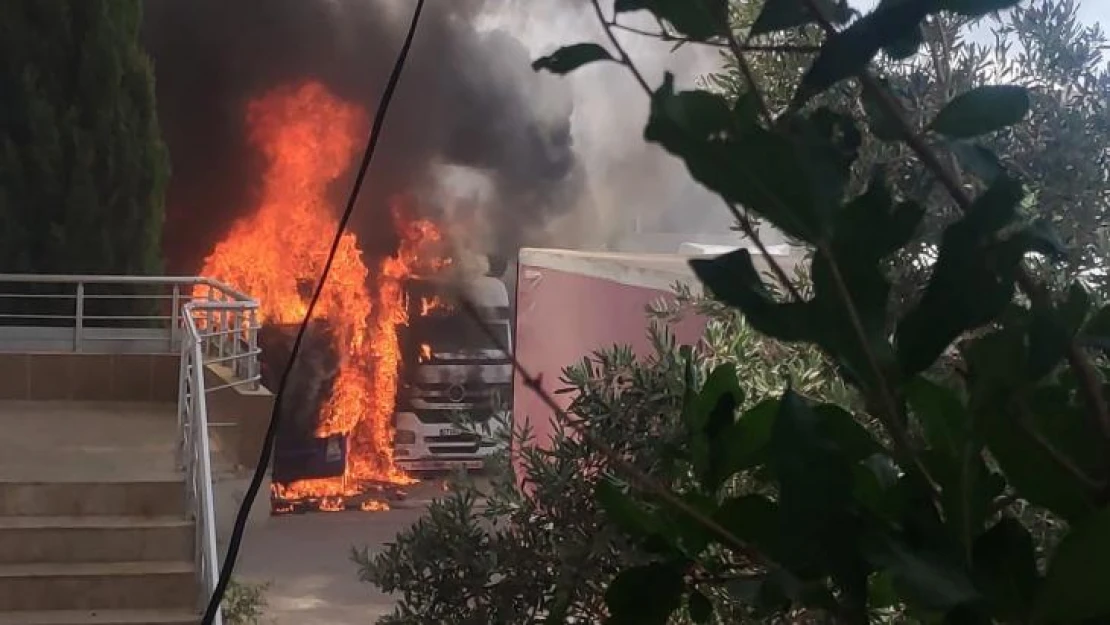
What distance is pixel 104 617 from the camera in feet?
6.73

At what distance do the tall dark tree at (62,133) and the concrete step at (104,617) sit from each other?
1174 millimetres

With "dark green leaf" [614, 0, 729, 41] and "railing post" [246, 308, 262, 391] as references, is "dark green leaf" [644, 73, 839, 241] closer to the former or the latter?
"dark green leaf" [614, 0, 729, 41]

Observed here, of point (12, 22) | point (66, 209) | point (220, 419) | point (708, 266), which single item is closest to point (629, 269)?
point (220, 419)

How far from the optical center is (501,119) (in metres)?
3.46

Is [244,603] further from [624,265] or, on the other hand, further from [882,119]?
[882,119]

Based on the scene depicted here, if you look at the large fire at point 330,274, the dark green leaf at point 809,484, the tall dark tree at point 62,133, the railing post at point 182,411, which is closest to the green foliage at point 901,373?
the dark green leaf at point 809,484

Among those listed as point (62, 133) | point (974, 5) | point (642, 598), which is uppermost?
point (62, 133)

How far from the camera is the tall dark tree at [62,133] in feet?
9.31

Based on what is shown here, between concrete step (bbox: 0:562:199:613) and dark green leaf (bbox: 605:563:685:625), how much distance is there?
190 cm

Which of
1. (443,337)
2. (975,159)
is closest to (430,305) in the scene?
(443,337)

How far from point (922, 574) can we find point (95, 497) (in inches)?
88.5

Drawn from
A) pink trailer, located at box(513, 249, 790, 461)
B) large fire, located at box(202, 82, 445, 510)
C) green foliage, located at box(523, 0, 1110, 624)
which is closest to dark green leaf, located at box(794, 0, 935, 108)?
green foliage, located at box(523, 0, 1110, 624)

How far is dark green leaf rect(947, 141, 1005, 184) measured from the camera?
1.34 ft

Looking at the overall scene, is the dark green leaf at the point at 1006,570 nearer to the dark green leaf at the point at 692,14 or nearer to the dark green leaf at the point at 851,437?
the dark green leaf at the point at 851,437
